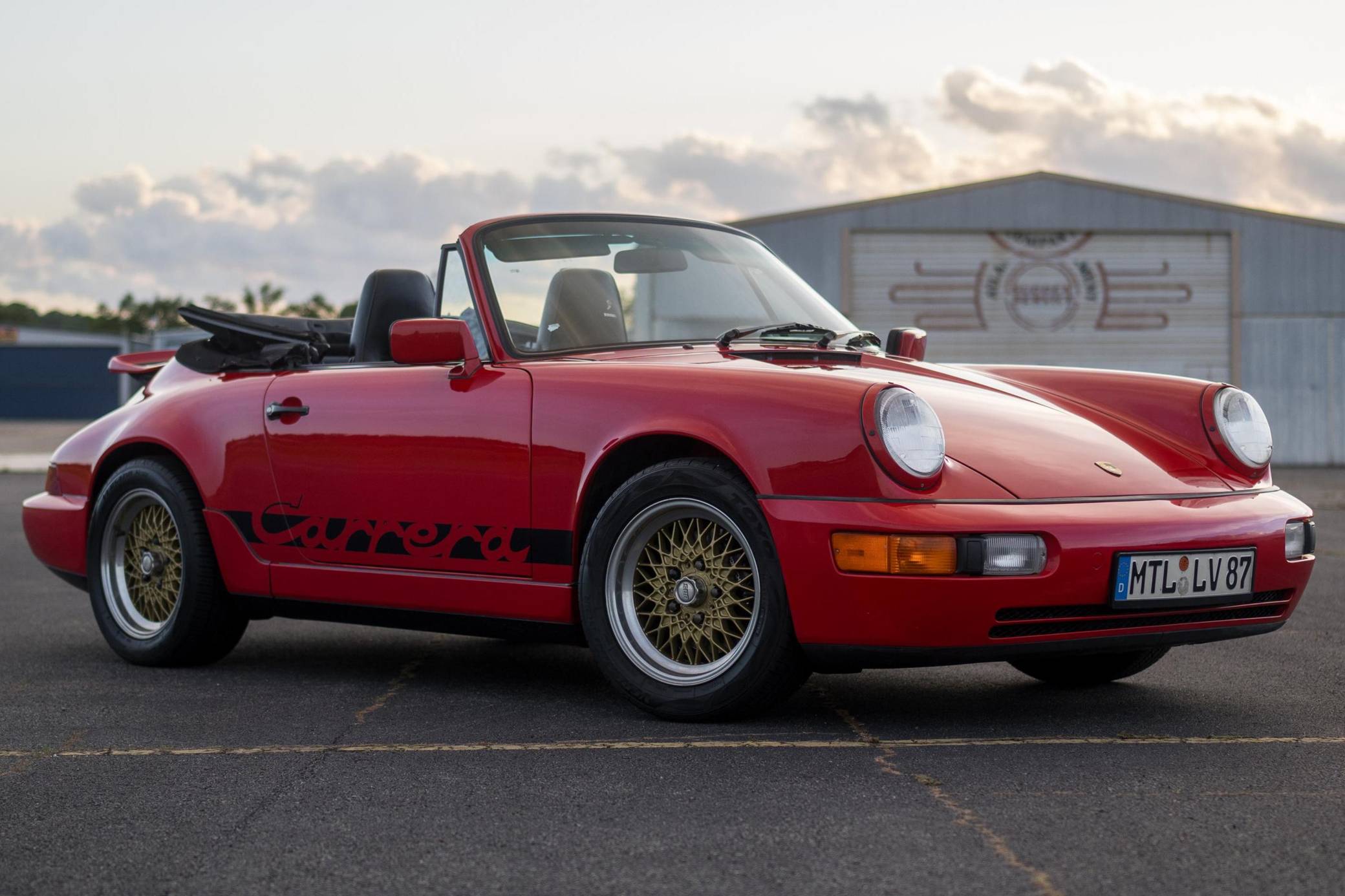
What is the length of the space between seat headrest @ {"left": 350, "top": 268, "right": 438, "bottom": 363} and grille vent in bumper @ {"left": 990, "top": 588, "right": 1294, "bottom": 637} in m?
2.77

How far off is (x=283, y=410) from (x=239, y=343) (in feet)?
2.71

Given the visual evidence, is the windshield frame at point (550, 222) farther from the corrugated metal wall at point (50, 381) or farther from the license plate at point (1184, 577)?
the corrugated metal wall at point (50, 381)

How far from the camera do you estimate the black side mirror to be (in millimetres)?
5309

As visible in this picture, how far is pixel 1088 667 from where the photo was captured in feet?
16.1

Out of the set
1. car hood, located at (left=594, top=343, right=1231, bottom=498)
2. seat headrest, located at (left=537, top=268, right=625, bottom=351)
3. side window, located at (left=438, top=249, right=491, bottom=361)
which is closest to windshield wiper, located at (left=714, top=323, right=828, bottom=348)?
car hood, located at (left=594, top=343, right=1231, bottom=498)

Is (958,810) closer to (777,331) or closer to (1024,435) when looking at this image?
(1024,435)

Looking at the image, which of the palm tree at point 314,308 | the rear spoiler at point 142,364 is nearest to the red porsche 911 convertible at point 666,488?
the rear spoiler at point 142,364

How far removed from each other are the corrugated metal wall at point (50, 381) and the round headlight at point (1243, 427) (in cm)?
6732

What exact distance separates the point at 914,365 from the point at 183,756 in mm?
2327

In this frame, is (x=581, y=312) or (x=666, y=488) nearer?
(x=666, y=488)

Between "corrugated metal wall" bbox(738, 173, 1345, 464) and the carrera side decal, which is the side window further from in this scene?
"corrugated metal wall" bbox(738, 173, 1345, 464)

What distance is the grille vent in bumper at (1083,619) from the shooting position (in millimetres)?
3869

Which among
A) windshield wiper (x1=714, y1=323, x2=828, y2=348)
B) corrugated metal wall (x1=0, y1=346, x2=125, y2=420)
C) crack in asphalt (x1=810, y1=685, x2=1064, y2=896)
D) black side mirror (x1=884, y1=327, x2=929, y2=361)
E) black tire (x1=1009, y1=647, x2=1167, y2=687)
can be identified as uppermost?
windshield wiper (x1=714, y1=323, x2=828, y2=348)

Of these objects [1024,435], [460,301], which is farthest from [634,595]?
[460,301]
